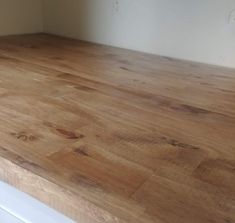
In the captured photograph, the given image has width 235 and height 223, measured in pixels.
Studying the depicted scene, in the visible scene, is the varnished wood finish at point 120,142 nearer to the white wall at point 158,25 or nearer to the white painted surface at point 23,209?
the white painted surface at point 23,209

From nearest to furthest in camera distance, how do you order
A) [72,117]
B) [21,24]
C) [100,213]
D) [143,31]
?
1. [100,213]
2. [72,117]
3. [143,31]
4. [21,24]

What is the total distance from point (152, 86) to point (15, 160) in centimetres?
55

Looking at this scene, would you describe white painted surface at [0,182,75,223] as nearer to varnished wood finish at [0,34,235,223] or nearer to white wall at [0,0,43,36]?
varnished wood finish at [0,34,235,223]

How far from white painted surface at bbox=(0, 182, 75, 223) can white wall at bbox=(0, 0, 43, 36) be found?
3.95 feet

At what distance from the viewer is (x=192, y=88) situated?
964 millimetres

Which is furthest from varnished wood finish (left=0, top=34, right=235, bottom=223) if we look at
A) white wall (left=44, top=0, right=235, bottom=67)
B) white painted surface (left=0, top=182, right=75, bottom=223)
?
white wall (left=44, top=0, right=235, bottom=67)

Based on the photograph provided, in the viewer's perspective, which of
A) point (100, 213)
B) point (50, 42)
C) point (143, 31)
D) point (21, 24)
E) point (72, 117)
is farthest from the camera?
point (21, 24)

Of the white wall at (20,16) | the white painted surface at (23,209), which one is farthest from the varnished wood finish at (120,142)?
the white wall at (20,16)

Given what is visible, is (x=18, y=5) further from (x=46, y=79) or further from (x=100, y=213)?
(x=100, y=213)

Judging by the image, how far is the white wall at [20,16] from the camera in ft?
5.13

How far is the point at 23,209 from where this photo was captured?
0.57 meters

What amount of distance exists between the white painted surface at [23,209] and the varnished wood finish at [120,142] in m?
→ 0.05

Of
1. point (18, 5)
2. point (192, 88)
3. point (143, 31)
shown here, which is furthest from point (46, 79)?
point (18, 5)

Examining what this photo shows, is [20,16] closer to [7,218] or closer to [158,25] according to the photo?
[158,25]
